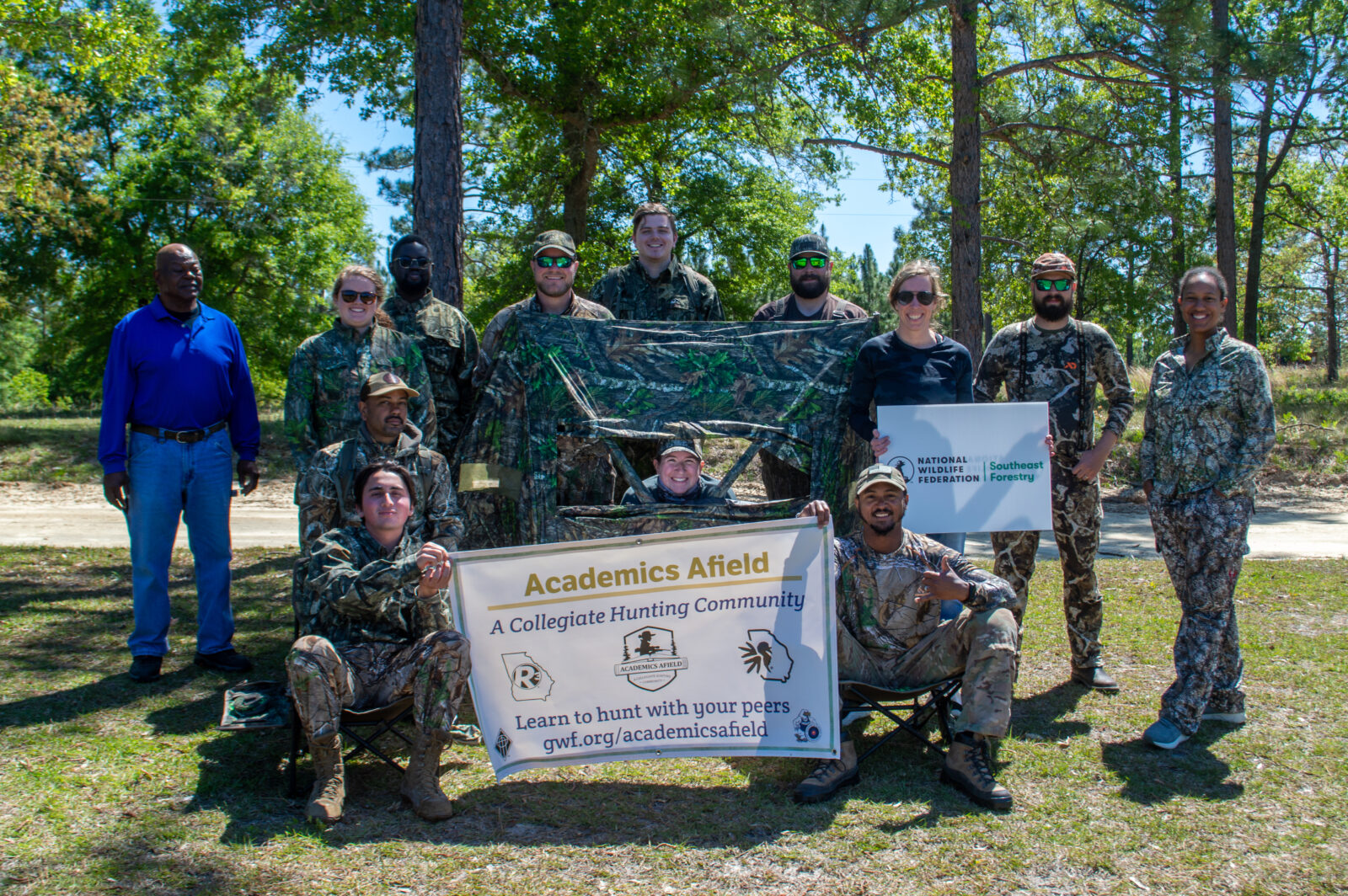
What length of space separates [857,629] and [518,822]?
5.28 feet

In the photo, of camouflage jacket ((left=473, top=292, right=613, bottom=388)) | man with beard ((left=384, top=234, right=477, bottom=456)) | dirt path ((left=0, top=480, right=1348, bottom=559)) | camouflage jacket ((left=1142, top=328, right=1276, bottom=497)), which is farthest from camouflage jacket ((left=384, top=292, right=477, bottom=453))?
dirt path ((left=0, top=480, right=1348, bottom=559))

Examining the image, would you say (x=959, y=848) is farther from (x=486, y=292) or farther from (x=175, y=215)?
(x=175, y=215)

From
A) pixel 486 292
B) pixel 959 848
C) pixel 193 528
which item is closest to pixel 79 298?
pixel 486 292

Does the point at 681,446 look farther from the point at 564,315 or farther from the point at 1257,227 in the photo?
the point at 1257,227

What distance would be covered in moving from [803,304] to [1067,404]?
155cm

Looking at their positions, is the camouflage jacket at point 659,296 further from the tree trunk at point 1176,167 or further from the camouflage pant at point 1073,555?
the tree trunk at point 1176,167

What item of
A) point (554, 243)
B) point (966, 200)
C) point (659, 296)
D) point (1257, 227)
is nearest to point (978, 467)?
point (659, 296)

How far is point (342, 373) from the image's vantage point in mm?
4836

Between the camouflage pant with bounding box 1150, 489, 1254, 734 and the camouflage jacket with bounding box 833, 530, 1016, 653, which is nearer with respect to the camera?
the camouflage jacket with bounding box 833, 530, 1016, 653

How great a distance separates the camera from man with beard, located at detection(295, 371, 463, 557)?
4.16 m

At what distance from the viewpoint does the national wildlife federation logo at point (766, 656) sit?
3.85 metres

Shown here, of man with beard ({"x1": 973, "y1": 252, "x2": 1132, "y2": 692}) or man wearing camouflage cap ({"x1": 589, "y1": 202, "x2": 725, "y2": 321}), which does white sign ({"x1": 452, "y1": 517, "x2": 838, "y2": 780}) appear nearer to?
man with beard ({"x1": 973, "y1": 252, "x2": 1132, "y2": 692})

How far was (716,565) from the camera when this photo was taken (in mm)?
3861

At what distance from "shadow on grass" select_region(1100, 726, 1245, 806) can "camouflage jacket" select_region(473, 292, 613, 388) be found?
10.9ft
